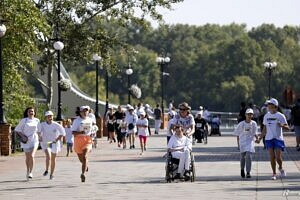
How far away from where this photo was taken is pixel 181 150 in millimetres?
23062

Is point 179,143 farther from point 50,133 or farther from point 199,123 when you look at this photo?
point 199,123

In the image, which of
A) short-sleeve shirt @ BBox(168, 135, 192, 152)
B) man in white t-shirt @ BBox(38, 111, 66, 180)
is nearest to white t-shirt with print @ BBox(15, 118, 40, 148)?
man in white t-shirt @ BBox(38, 111, 66, 180)

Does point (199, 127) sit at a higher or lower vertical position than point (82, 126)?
higher

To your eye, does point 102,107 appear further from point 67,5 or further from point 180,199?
point 180,199

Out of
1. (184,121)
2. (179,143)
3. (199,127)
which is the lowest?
(179,143)

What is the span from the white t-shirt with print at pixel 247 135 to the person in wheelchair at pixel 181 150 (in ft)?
4.47

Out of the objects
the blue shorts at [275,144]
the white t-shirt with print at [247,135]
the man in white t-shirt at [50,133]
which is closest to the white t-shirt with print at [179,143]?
the white t-shirt with print at [247,135]

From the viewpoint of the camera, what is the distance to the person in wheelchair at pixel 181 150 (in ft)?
75.0

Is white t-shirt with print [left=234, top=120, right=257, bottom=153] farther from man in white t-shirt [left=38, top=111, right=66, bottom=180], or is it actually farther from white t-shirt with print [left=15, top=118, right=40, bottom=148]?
white t-shirt with print [left=15, top=118, right=40, bottom=148]

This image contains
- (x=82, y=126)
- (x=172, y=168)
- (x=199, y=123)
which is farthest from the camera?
(x=199, y=123)

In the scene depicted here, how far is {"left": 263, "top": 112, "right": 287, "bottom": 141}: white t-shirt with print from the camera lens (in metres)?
23.4

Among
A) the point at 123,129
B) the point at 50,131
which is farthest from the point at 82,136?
the point at 123,129

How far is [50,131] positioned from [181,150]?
320 cm

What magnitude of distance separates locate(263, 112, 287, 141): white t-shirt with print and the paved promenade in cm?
95
